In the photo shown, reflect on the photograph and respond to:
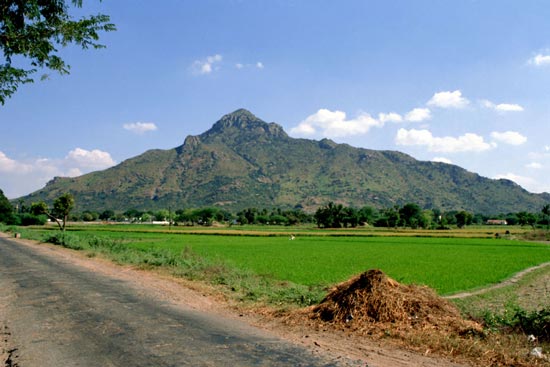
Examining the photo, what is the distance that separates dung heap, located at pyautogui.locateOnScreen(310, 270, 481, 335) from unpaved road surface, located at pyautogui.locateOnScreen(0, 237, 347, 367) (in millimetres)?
2585

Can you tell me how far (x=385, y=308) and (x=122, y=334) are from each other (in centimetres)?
681

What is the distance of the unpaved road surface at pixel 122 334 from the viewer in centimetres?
768

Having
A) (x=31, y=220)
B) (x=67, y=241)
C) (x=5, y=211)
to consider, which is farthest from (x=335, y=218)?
(x=67, y=241)

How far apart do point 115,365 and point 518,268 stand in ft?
112

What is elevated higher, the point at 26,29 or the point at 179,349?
the point at 26,29

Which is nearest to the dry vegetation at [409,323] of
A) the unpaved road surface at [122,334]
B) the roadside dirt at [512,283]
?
the unpaved road surface at [122,334]

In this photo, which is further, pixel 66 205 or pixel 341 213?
pixel 341 213

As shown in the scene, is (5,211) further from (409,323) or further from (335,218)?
(409,323)

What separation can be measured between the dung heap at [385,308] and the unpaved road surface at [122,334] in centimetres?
259

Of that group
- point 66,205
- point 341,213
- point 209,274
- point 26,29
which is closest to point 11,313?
point 26,29

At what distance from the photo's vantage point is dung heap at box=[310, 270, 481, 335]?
35.5 feet

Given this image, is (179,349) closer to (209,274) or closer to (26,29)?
(26,29)

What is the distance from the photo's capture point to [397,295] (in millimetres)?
11875

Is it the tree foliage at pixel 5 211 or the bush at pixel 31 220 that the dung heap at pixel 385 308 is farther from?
the bush at pixel 31 220
